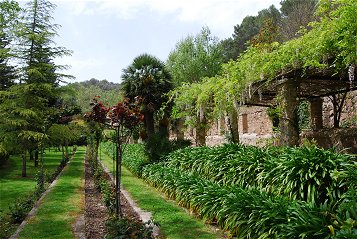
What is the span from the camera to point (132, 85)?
46.1ft

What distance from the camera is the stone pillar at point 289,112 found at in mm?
7305

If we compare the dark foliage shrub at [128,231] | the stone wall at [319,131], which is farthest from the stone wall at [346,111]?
the dark foliage shrub at [128,231]

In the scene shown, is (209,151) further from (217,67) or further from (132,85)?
(217,67)

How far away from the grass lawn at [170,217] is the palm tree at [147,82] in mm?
4506

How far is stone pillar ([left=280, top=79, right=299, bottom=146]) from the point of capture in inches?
288

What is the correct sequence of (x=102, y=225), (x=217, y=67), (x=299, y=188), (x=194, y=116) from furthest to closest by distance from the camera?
(x=217, y=67) → (x=194, y=116) → (x=102, y=225) → (x=299, y=188)

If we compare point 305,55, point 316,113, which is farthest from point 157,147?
point 305,55

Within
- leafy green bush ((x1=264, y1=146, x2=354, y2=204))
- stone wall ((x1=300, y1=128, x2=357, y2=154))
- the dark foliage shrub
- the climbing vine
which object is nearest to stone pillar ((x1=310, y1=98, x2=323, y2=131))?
stone wall ((x1=300, y1=128, x2=357, y2=154))

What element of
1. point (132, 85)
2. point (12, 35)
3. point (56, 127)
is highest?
point (12, 35)

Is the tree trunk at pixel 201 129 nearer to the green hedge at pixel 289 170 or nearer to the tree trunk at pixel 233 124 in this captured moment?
the tree trunk at pixel 233 124

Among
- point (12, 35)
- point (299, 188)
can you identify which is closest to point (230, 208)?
point (299, 188)

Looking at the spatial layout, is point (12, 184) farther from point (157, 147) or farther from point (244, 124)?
point (244, 124)

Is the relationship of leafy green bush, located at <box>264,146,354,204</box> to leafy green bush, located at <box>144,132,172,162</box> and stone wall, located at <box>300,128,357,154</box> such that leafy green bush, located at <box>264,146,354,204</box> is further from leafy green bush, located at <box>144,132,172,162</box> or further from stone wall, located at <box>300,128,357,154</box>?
leafy green bush, located at <box>144,132,172,162</box>

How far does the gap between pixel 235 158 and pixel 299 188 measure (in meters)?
2.23
